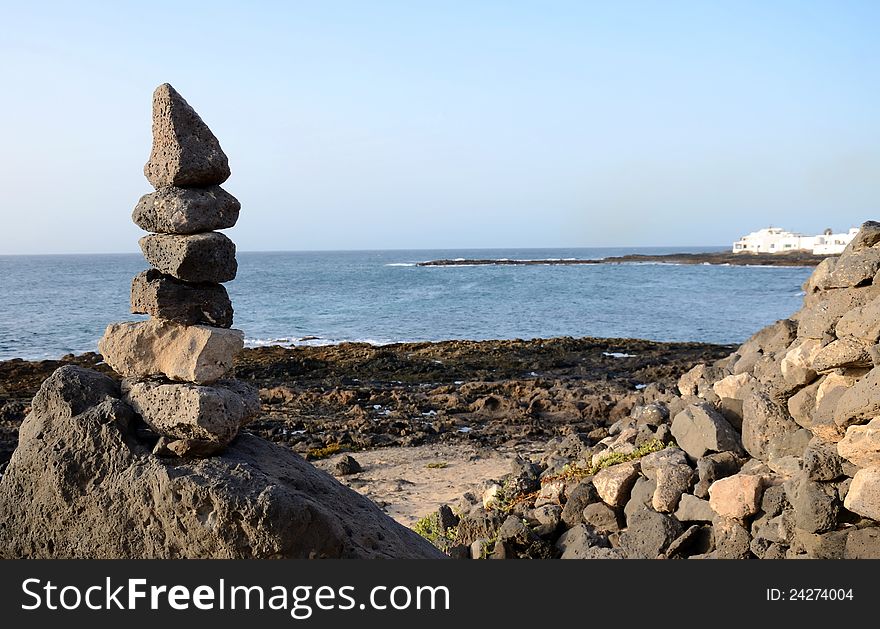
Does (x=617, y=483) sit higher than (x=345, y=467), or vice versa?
(x=617, y=483)

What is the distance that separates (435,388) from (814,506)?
1755cm

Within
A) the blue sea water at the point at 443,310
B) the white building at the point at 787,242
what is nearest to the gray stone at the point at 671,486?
the blue sea water at the point at 443,310

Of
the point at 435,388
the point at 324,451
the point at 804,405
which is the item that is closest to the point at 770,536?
the point at 804,405

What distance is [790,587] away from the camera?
275 inches

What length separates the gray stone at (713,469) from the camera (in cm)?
960

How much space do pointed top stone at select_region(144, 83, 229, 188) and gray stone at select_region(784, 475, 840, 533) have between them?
6594 millimetres

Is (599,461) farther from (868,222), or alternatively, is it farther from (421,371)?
(421,371)

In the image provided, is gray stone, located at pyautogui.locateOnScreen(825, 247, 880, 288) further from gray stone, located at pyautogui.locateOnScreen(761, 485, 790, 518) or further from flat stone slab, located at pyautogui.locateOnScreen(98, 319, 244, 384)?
flat stone slab, located at pyautogui.locateOnScreen(98, 319, 244, 384)

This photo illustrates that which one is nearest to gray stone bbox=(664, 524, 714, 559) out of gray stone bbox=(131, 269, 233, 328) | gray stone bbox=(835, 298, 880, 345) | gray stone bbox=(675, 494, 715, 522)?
gray stone bbox=(675, 494, 715, 522)

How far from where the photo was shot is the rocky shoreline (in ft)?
66.0

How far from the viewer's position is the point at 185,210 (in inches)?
252

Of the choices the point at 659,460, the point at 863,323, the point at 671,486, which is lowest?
the point at 671,486

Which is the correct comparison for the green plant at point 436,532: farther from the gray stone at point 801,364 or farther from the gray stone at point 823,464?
the gray stone at point 801,364

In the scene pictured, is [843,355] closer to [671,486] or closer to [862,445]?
[862,445]
